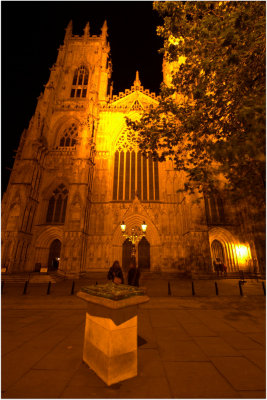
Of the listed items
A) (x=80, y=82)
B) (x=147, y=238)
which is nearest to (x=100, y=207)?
(x=147, y=238)

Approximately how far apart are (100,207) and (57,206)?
4972 mm

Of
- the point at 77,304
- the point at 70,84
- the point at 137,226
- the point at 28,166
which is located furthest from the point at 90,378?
the point at 70,84

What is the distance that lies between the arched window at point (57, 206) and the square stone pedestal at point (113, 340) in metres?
17.3

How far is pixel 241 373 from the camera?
8.44 ft

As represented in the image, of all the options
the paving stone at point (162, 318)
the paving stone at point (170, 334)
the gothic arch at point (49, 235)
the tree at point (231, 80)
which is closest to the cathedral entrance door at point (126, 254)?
the gothic arch at point (49, 235)

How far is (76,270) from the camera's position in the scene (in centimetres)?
1490

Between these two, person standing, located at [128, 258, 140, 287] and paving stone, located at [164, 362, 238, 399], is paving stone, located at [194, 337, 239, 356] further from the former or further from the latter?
person standing, located at [128, 258, 140, 287]

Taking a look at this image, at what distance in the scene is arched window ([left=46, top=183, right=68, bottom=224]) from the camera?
61.9 ft

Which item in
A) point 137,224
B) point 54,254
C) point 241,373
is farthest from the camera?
point 54,254

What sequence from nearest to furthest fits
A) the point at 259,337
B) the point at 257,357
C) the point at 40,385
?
the point at 40,385 → the point at 257,357 → the point at 259,337

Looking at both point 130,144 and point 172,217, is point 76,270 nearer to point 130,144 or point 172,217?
point 172,217

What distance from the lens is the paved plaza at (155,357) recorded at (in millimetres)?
2254

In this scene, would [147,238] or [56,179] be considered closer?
[147,238]

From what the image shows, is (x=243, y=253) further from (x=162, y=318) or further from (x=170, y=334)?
(x=170, y=334)
